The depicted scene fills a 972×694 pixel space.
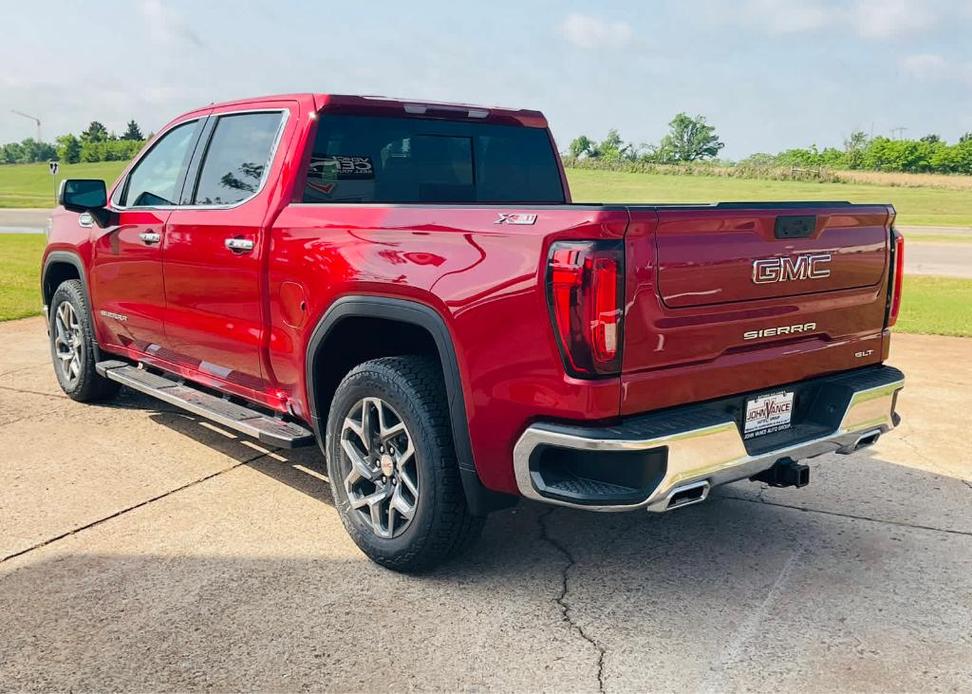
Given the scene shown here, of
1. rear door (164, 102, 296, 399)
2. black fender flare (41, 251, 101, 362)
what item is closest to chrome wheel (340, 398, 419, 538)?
rear door (164, 102, 296, 399)

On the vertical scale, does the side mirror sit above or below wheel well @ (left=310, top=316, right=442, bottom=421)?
above

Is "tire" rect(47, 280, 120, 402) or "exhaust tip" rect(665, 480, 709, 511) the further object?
"tire" rect(47, 280, 120, 402)

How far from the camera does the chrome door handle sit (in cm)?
425

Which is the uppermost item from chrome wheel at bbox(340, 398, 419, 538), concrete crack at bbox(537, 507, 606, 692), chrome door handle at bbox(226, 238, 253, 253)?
chrome door handle at bbox(226, 238, 253, 253)

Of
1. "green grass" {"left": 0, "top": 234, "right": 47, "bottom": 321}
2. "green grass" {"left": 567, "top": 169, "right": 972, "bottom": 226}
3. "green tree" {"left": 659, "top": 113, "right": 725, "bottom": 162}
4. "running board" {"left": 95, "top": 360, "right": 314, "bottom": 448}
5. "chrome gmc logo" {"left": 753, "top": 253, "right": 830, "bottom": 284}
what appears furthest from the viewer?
"green tree" {"left": 659, "top": 113, "right": 725, "bottom": 162}

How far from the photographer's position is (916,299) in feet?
39.5

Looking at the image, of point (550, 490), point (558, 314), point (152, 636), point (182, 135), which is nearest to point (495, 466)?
point (550, 490)

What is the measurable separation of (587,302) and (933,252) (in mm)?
20468

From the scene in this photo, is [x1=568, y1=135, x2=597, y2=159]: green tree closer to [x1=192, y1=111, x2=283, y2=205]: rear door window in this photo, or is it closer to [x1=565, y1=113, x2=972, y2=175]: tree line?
[x1=565, y1=113, x2=972, y2=175]: tree line

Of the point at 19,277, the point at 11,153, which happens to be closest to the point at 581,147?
the point at 19,277

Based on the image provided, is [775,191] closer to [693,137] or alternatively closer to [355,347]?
[355,347]

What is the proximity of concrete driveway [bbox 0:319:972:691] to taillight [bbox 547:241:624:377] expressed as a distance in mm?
1016

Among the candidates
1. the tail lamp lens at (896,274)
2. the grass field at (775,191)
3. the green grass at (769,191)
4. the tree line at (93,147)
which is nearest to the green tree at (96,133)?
the tree line at (93,147)

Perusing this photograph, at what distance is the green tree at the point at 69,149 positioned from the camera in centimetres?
9125
